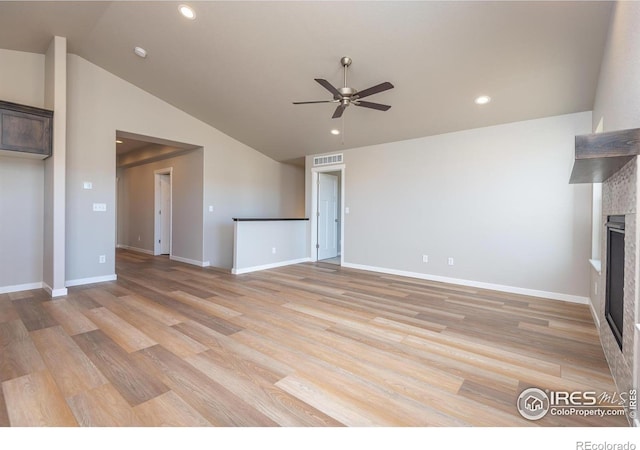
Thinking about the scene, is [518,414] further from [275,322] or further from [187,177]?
[187,177]

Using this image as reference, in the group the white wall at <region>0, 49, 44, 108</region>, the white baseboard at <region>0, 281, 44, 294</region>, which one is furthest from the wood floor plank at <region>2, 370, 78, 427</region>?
the white wall at <region>0, 49, 44, 108</region>

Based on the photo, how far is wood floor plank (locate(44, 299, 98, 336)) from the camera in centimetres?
264

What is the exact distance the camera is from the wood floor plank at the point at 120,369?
5.59 feet

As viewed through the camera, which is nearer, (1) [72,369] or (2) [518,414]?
(2) [518,414]

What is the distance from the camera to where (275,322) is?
2.84 metres

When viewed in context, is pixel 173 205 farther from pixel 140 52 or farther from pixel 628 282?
pixel 628 282

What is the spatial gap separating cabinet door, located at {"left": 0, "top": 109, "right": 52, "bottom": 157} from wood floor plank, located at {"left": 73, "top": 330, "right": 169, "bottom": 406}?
2605 mm

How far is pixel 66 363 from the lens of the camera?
2.04m

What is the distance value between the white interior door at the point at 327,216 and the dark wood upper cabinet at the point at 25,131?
14.7ft

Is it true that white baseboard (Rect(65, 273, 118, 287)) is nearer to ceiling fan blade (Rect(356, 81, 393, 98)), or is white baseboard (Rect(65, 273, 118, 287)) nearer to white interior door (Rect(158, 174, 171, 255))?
white interior door (Rect(158, 174, 171, 255))

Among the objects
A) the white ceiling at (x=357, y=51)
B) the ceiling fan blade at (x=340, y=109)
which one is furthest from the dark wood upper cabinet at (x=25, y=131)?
the ceiling fan blade at (x=340, y=109)
